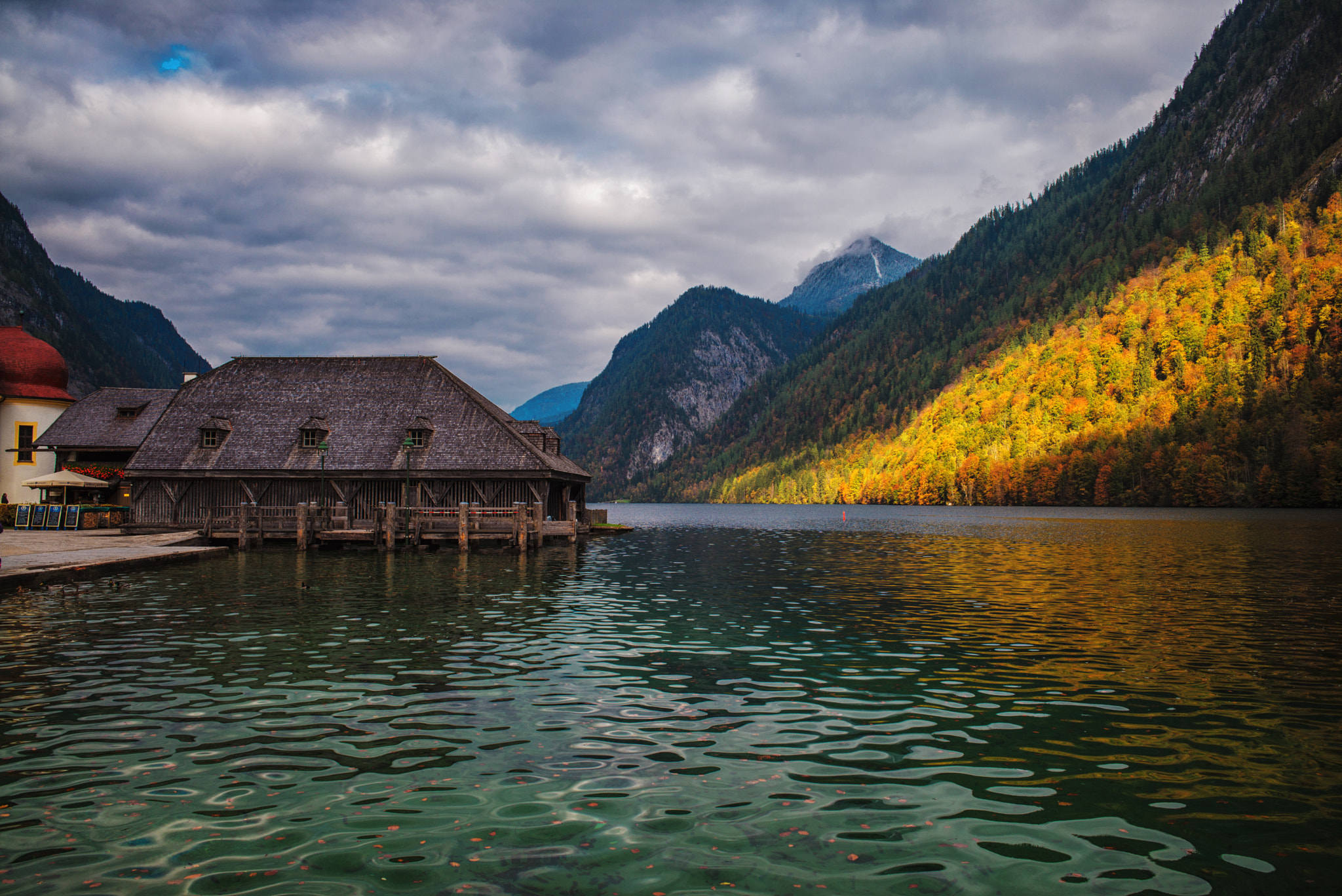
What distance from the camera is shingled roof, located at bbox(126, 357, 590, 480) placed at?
4616 centimetres

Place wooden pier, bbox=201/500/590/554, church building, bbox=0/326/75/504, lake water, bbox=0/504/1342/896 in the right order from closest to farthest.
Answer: lake water, bbox=0/504/1342/896
wooden pier, bbox=201/500/590/554
church building, bbox=0/326/75/504

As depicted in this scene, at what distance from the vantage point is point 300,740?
10484mm

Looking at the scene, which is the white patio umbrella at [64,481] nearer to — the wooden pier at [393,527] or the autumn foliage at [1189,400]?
the wooden pier at [393,527]

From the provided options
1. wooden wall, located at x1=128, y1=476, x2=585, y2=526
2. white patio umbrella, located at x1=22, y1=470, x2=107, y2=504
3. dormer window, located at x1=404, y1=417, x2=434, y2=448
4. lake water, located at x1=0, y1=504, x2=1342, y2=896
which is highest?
dormer window, located at x1=404, y1=417, x2=434, y2=448

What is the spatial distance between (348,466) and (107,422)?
22295mm

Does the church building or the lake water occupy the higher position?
the church building

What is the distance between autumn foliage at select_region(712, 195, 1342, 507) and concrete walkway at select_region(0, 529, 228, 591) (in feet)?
400

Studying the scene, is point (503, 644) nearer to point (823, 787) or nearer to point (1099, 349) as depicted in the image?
point (823, 787)

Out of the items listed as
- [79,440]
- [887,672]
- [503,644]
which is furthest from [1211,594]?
[79,440]

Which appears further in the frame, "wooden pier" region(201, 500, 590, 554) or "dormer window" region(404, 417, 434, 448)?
"dormer window" region(404, 417, 434, 448)

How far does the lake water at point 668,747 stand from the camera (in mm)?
6918

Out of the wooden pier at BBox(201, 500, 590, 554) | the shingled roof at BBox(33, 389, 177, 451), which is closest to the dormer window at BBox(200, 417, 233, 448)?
the wooden pier at BBox(201, 500, 590, 554)

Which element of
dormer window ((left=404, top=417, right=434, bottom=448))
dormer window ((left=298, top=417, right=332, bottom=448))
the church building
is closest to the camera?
dormer window ((left=404, top=417, right=434, bottom=448))

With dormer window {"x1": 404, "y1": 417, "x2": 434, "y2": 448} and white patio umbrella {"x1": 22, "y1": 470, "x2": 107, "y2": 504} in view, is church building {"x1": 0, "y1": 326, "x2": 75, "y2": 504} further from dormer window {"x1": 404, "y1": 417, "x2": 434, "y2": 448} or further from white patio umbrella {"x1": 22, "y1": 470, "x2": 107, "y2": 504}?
dormer window {"x1": 404, "y1": 417, "x2": 434, "y2": 448}
